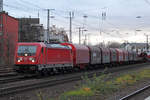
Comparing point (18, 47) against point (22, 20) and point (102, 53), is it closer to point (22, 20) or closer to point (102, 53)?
point (102, 53)

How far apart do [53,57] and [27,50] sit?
105 inches

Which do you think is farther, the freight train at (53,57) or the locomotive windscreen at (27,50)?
the locomotive windscreen at (27,50)

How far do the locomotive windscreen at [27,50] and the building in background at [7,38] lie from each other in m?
19.5

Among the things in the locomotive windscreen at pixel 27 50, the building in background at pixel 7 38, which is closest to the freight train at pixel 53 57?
the locomotive windscreen at pixel 27 50

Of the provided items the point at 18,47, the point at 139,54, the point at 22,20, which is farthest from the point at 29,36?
the point at 18,47

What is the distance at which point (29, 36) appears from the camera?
221ft

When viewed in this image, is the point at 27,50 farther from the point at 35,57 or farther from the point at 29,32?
the point at 29,32

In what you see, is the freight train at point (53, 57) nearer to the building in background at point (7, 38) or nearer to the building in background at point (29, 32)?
the building in background at point (7, 38)

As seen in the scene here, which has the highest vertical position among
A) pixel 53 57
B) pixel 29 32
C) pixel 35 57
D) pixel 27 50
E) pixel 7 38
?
pixel 29 32

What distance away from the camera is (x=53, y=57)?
2170cm

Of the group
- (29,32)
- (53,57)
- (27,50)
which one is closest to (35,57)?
(27,50)

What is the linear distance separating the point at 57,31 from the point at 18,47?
3212 inches

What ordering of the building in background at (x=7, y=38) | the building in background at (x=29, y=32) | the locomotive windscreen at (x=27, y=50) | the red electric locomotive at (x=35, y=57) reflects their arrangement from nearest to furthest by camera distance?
the red electric locomotive at (x=35, y=57) < the locomotive windscreen at (x=27, y=50) < the building in background at (x=7, y=38) < the building in background at (x=29, y=32)

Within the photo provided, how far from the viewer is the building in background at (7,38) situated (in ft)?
133
